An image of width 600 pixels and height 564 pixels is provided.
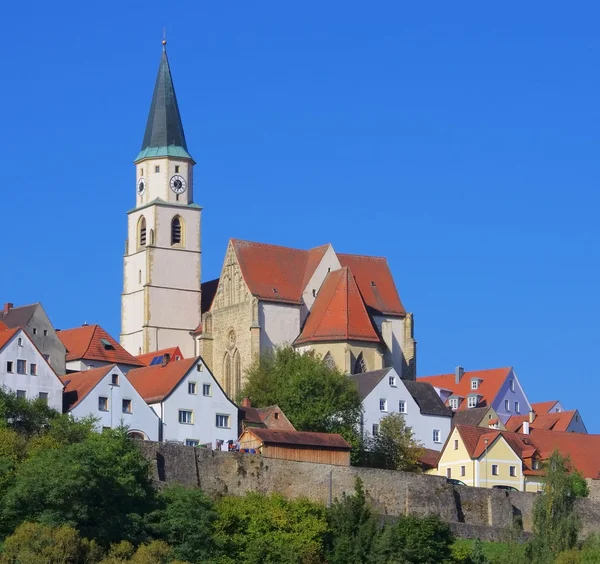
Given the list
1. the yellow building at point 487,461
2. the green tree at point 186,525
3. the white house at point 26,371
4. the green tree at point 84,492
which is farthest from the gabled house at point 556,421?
the green tree at point 84,492

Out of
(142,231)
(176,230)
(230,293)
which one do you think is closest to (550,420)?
(230,293)

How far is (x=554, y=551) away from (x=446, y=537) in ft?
16.5

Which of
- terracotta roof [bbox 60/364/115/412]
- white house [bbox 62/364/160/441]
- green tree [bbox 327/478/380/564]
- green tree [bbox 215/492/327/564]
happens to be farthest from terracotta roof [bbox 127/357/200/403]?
green tree [bbox 327/478/380/564]

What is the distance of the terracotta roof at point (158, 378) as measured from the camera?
83062 mm

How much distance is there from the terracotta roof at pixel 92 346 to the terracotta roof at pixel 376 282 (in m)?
15.4

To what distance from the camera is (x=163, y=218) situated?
110438mm

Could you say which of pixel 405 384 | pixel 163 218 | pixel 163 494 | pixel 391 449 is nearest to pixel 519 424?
pixel 405 384

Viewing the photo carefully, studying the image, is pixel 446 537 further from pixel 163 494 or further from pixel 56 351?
pixel 56 351

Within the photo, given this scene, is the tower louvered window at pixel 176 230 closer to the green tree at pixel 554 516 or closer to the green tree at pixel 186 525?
the green tree at pixel 554 516

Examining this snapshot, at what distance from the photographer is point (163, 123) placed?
111688 mm

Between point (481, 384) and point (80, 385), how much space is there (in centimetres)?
3407

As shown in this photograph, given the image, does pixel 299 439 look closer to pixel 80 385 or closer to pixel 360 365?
pixel 80 385

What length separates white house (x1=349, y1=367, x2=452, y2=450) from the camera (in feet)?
298

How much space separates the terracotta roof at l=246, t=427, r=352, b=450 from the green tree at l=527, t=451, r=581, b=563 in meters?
7.84
